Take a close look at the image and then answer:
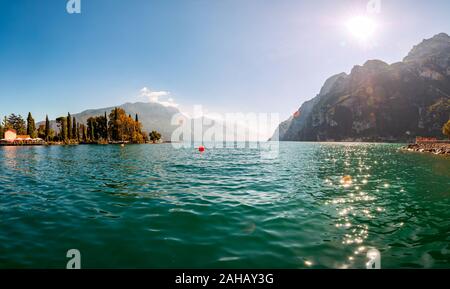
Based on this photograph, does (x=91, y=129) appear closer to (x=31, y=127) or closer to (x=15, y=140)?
(x=31, y=127)

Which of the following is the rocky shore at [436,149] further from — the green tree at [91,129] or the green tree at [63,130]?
the green tree at [91,129]

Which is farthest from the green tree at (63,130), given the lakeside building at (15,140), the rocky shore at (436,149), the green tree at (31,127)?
the rocky shore at (436,149)

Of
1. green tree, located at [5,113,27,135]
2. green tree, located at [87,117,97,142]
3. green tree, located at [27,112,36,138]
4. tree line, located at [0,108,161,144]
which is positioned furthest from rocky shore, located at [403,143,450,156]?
green tree, located at [5,113,27,135]

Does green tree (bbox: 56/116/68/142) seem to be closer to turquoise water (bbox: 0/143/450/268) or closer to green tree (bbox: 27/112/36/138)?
green tree (bbox: 27/112/36/138)

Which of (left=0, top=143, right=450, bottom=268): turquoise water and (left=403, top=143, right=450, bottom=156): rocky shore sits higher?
(left=403, top=143, right=450, bottom=156): rocky shore

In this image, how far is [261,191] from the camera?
705 inches

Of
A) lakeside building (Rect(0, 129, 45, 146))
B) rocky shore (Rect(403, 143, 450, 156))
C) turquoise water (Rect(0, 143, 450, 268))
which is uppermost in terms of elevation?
lakeside building (Rect(0, 129, 45, 146))

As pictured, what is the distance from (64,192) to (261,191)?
15.0m

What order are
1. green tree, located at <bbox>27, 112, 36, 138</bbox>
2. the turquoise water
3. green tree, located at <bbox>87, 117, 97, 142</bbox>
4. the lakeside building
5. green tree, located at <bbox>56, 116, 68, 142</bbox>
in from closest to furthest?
the turquoise water → the lakeside building → green tree, located at <bbox>27, 112, 36, 138</bbox> → green tree, located at <bbox>56, 116, 68, 142</bbox> → green tree, located at <bbox>87, 117, 97, 142</bbox>

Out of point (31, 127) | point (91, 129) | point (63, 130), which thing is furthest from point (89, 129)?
point (31, 127)
